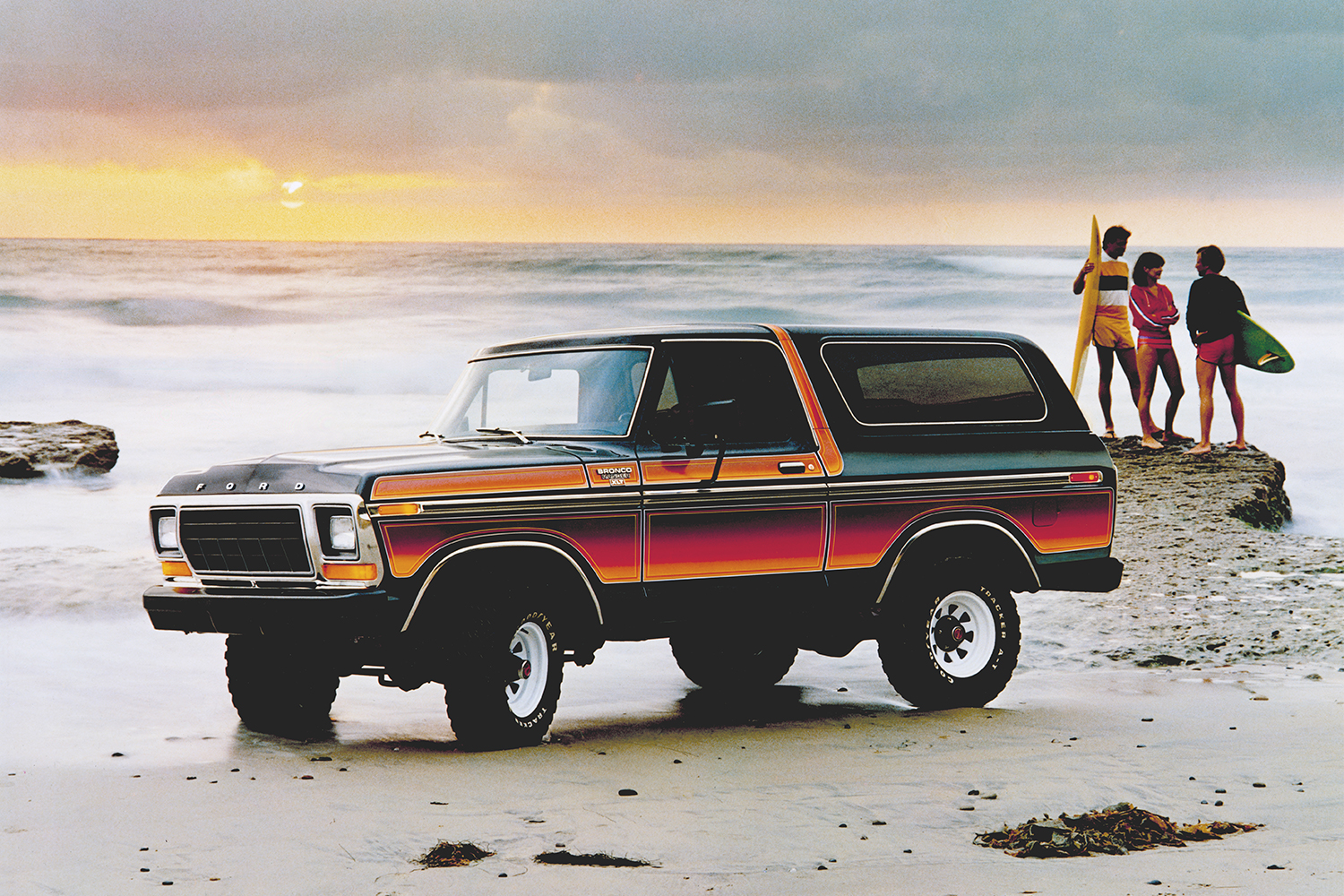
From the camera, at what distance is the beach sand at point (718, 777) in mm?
5660

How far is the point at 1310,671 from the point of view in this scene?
34.5 feet

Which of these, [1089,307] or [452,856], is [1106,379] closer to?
[1089,307]

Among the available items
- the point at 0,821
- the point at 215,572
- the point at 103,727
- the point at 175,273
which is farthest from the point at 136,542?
the point at 175,273

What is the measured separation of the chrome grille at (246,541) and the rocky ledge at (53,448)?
1306 cm

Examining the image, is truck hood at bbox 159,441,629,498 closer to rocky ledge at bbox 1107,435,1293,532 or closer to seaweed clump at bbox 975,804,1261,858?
seaweed clump at bbox 975,804,1261,858

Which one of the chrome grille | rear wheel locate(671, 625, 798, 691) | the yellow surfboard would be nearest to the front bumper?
the chrome grille

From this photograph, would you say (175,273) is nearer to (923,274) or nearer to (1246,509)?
(923,274)

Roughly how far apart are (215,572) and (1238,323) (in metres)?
12.9

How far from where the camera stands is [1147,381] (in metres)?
18.0

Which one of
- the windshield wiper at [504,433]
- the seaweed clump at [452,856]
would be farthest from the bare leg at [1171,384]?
the seaweed clump at [452,856]

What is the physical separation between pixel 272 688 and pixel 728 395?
3.04m

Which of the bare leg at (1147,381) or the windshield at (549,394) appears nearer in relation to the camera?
the windshield at (549,394)

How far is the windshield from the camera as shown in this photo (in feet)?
28.1

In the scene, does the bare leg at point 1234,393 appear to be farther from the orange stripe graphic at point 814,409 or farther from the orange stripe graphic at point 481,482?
the orange stripe graphic at point 481,482
